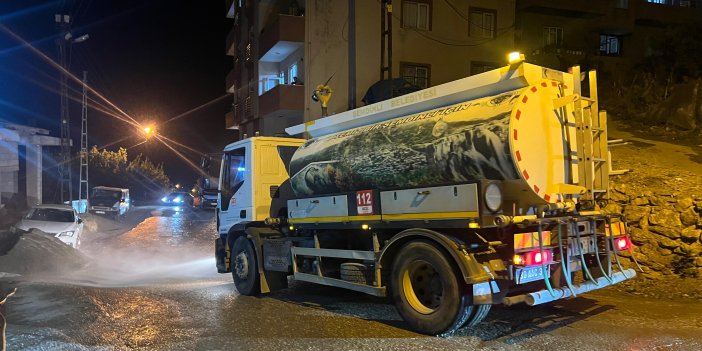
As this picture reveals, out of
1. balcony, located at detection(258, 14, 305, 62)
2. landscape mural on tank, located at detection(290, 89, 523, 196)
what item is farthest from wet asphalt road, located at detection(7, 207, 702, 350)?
balcony, located at detection(258, 14, 305, 62)

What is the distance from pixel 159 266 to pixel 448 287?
11841mm

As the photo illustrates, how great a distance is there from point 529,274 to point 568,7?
91.5ft

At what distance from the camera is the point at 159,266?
15.8 meters

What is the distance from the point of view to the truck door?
32.1ft

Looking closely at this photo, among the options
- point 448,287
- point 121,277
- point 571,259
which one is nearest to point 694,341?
point 571,259

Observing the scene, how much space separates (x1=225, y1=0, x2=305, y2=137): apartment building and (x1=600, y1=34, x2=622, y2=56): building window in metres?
18.7

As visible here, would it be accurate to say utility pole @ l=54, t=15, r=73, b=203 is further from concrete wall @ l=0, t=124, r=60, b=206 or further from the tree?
the tree

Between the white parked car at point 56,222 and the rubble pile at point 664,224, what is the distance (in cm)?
1555

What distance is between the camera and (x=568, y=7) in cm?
2991

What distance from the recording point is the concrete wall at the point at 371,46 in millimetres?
24812

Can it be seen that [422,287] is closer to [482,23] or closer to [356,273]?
[356,273]

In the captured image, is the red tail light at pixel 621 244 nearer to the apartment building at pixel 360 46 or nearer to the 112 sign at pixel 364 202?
the 112 sign at pixel 364 202

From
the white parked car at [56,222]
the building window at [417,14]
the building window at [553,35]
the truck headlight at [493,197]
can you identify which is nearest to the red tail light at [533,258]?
the truck headlight at [493,197]

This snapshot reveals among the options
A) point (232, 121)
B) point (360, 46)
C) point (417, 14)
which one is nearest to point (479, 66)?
point (417, 14)
